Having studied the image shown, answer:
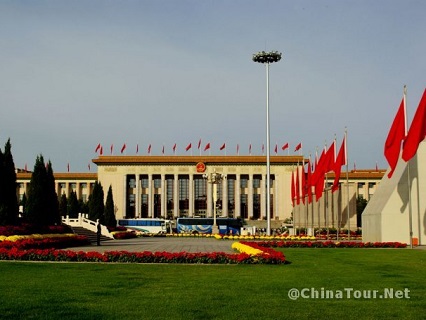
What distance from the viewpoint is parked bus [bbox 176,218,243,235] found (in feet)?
223

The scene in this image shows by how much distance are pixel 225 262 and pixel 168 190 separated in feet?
267

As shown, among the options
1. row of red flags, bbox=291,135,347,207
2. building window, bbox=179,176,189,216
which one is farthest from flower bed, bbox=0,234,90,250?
building window, bbox=179,176,189,216

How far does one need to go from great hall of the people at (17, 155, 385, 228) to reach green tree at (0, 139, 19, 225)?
6501 cm

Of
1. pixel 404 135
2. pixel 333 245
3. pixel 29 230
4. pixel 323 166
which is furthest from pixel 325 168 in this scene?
pixel 29 230

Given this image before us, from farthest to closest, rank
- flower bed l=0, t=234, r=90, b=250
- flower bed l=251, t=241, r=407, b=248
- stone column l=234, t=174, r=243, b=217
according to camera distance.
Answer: stone column l=234, t=174, r=243, b=217
flower bed l=251, t=241, r=407, b=248
flower bed l=0, t=234, r=90, b=250

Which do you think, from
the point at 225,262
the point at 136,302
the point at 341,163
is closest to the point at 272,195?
the point at 341,163

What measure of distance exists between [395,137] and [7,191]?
1971cm

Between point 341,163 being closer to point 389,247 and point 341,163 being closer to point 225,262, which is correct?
point 389,247

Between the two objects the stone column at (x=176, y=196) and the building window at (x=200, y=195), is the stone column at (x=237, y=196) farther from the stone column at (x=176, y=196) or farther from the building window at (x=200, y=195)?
the stone column at (x=176, y=196)

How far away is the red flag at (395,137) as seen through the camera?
29812 mm

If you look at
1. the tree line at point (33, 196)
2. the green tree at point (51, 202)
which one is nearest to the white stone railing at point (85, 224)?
the tree line at point (33, 196)

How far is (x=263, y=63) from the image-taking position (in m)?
49.7

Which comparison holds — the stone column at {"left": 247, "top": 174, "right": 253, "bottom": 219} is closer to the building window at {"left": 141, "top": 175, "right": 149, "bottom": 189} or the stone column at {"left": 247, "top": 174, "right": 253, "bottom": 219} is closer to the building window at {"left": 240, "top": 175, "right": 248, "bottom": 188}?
the building window at {"left": 240, "top": 175, "right": 248, "bottom": 188}

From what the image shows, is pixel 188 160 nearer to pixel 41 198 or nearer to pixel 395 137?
pixel 41 198
